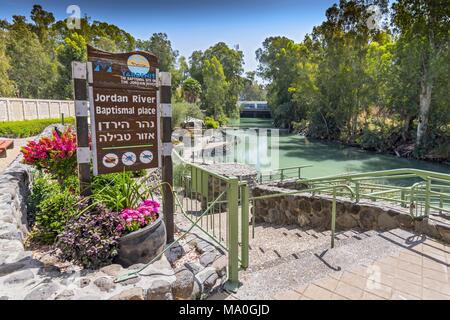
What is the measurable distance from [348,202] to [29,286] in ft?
14.1

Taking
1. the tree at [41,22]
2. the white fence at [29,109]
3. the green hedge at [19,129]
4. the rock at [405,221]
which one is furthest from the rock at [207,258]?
the tree at [41,22]

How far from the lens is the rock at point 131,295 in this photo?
185 cm

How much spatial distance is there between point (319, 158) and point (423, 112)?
653cm

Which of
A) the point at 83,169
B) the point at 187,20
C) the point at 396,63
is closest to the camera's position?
the point at 83,169

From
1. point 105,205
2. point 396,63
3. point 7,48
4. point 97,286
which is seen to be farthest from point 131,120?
point 7,48

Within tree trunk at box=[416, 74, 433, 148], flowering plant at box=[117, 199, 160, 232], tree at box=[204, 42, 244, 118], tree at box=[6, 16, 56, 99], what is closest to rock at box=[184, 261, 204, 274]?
flowering plant at box=[117, 199, 160, 232]

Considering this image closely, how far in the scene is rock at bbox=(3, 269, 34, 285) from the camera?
1958mm

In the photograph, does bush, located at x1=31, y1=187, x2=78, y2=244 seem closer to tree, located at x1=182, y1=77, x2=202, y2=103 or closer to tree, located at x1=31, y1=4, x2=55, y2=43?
tree, located at x1=182, y1=77, x2=202, y2=103

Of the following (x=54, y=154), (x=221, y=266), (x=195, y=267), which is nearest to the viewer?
(x=195, y=267)

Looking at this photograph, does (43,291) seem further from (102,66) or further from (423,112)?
(423,112)

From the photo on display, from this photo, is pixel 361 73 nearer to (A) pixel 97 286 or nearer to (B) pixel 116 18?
(B) pixel 116 18

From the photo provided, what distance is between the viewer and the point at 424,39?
54.0ft

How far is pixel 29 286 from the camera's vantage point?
6.33ft

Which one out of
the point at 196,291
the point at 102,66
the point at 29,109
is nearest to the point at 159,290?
the point at 196,291
